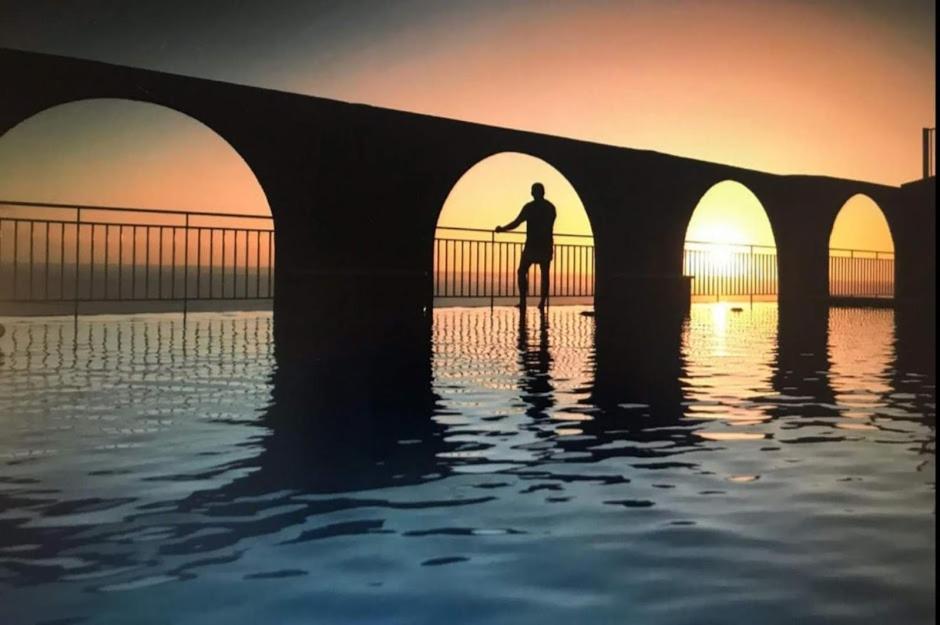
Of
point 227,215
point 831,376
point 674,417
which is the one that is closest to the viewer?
point 674,417

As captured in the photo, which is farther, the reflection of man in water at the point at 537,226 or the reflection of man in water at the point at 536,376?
the reflection of man in water at the point at 537,226

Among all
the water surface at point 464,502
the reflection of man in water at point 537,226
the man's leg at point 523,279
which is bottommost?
the water surface at point 464,502

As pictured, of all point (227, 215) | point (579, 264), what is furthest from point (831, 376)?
point (579, 264)

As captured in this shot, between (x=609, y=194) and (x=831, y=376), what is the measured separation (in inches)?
402

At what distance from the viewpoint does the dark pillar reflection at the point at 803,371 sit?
18.1 ft

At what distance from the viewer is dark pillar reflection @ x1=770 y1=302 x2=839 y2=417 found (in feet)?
18.1

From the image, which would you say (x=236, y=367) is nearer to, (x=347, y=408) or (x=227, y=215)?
(x=347, y=408)

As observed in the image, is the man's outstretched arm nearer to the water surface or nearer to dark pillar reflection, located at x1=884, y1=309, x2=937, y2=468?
dark pillar reflection, located at x1=884, y1=309, x2=937, y2=468

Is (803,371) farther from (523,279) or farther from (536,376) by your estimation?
(523,279)

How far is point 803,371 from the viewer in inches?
299

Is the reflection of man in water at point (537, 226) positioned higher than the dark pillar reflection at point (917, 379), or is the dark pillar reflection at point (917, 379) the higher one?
the reflection of man in water at point (537, 226)

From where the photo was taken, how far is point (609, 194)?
1708cm

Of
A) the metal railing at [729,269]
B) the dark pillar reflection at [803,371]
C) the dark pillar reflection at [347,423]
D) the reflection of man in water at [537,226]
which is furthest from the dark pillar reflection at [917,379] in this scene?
the metal railing at [729,269]

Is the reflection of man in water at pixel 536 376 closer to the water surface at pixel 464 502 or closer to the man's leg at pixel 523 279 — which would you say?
the water surface at pixel 464 502
